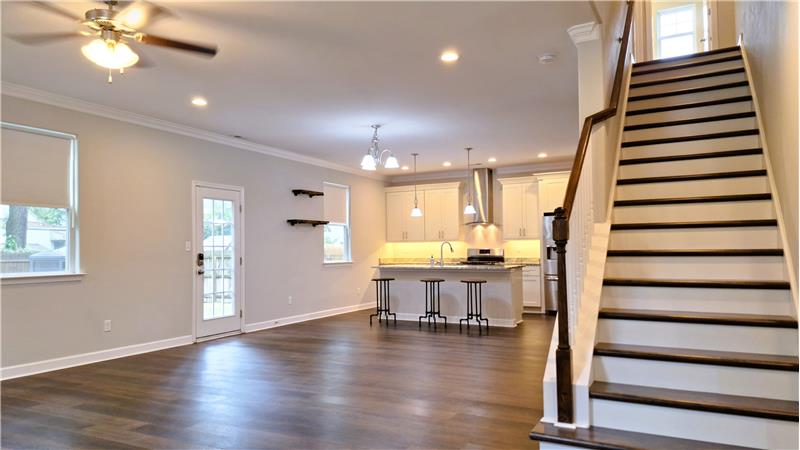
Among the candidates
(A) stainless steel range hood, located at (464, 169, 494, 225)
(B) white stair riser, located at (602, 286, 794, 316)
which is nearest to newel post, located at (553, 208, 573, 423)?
(B) white stair riser, located at (602, 286, 794, 316)

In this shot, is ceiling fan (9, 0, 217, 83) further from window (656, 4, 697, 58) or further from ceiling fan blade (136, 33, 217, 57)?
window (656, 4, 697, 58)

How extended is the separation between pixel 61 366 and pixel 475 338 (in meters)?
4.53

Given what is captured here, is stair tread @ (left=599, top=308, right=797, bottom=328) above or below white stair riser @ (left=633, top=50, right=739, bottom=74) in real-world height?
below

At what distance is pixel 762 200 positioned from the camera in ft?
11.7

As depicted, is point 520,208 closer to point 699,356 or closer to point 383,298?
point 383,298

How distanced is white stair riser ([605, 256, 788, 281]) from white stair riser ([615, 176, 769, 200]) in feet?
2.59

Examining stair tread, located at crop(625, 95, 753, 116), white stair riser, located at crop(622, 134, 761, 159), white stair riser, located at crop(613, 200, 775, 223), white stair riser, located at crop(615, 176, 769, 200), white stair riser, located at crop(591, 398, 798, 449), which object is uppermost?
stair tread, located at crop(625, 95, 753, 116)

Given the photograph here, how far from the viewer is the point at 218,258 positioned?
6.82 metres

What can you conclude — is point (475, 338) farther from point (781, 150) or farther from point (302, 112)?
point (781, 150)

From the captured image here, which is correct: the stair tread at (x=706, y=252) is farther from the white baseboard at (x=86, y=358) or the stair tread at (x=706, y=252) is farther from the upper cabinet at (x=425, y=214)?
the upper cabinet at (x=425, y=214)

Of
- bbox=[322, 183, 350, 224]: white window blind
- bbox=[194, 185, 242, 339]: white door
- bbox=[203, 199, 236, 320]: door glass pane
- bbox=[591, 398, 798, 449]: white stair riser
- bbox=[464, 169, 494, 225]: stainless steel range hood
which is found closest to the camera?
bbox=[591, 398, 798, 449]: white stair riser

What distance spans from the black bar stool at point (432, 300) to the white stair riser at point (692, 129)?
3.85 meters

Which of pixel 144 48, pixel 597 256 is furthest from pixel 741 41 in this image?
pixel 144 48

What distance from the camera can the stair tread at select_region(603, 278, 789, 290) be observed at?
2.95 meters
